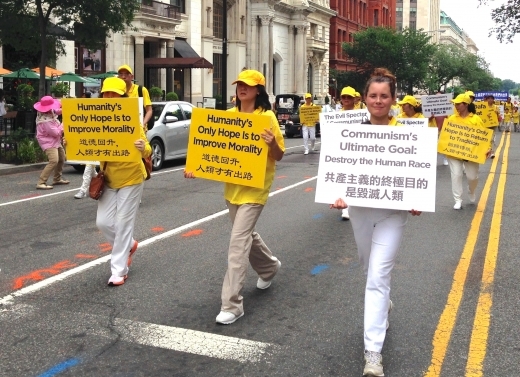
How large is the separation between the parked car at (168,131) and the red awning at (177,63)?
62.9 feet

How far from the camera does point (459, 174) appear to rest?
36.3 ft

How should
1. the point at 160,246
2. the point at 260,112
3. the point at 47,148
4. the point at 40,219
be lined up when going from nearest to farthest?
the point at 260,112 < the point at 160,246 < the point at 40,219 < the point at 47,148

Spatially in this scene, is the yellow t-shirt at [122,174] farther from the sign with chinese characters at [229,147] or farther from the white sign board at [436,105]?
the white sign board at [436,105]

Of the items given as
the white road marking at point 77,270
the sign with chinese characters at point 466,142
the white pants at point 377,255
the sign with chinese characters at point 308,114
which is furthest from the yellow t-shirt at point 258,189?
the sign with chinese characters at point 308,114

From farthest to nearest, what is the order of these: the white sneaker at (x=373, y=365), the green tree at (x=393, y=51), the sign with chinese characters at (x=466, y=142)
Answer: the green tree at (x=393, y=51)
the sign with chinese characters at (x=466, y=142)
the white sneaker at (x=373, y=365)

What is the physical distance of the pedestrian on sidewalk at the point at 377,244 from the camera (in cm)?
435

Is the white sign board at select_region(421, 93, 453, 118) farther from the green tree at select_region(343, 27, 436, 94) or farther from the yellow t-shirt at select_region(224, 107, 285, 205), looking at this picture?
the green tree at select_region(343, 27, 436, 94)

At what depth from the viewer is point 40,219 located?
32.9 ft

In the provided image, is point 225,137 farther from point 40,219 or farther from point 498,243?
point 40,219

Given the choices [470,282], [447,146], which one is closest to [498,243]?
[470,282]

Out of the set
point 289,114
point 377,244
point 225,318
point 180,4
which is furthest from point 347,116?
point 180,4

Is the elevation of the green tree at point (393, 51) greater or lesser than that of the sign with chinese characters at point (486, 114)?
greater

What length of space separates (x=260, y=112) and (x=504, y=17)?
37.1m

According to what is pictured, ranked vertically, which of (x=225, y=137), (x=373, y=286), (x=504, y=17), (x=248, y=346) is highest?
(x=504, y=17)
